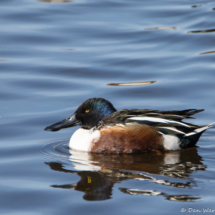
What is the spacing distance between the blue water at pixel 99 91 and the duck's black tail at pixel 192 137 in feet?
0.35

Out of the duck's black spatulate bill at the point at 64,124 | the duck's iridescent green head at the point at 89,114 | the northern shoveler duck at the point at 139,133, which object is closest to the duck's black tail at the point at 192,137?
the northern shoveler duck at the point at 139,133

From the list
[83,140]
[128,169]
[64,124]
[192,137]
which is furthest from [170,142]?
[64,124]

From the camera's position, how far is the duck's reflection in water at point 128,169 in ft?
15.8

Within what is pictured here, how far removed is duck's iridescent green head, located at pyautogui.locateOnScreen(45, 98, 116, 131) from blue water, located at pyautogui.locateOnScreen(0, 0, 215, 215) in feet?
0.74

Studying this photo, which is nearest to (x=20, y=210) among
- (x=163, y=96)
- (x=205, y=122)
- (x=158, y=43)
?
(x=205, y=122)

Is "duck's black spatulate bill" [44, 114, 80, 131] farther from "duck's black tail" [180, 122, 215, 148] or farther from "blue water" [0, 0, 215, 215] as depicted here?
"duck's black tail" [180, 122, 215, 148]

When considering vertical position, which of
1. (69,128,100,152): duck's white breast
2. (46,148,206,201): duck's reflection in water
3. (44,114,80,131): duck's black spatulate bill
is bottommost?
(46,148,206,201): duck's reflection in water

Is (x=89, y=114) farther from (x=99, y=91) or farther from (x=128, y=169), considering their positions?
(x=99, y=91)

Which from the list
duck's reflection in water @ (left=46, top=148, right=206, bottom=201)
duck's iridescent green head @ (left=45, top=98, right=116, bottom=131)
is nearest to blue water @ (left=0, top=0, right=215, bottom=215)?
duck's reflection in water @ (left=46, top=148, right=206, bottom=201)

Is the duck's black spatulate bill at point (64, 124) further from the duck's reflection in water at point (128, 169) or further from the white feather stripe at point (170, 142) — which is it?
the white feather stripe at point (170, 142)

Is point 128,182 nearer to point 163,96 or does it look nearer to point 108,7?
point 163,96

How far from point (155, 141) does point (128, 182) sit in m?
1.32

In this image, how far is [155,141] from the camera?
623 centimetres

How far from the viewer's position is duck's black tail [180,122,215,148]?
6273mm
